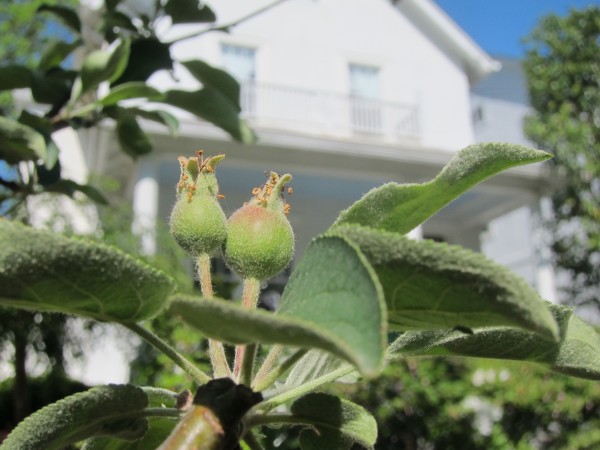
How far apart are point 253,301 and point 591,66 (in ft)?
46.1

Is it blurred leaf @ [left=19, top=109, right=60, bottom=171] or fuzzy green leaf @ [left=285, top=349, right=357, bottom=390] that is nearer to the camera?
fuzzy green leaf @ [left=285, top=349, right=357, bottom=390]

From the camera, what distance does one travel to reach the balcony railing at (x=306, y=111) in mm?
11203

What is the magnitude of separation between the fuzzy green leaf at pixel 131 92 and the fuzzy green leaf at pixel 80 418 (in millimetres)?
1193

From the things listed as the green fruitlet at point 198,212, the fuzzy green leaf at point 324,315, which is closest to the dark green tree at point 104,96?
the green fruitlet at point 198,212

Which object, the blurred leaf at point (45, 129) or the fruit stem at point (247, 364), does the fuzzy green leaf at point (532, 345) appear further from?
the blurred leaf at point (45, 129)

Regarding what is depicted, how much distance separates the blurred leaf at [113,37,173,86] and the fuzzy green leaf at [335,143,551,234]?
53.3 inches

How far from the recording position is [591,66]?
517 inches

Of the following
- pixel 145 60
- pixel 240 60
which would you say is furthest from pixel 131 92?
pixel 240 60

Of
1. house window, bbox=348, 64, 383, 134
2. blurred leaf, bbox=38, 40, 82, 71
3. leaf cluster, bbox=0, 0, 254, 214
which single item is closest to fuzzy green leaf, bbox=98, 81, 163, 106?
leaf cluster, bbox=0, 0, 254, 214

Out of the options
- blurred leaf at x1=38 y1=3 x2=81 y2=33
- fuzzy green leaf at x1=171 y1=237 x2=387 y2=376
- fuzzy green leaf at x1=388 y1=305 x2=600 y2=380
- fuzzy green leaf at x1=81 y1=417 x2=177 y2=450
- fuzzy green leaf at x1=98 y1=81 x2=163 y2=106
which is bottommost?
fuzzy green leaf at x1=81 y1=417 x2=177 y2=450

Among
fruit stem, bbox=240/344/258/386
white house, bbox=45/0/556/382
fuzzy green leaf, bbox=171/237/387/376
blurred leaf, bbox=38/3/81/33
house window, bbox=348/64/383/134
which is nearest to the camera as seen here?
fuzzy green leaf, bbox=171/237/387/376

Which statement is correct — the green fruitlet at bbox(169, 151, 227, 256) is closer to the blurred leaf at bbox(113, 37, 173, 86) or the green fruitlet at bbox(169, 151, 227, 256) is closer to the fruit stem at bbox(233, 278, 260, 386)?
the fruit stem at bbox(233, 278, 260, 386)

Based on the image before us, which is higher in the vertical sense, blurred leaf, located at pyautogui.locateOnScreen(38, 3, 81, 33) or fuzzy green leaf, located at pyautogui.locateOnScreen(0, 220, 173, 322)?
blurred leaf, located at pyautogui.locateOnScreen(38, 3, 81, 33)

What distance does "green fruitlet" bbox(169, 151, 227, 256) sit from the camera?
0.63m
